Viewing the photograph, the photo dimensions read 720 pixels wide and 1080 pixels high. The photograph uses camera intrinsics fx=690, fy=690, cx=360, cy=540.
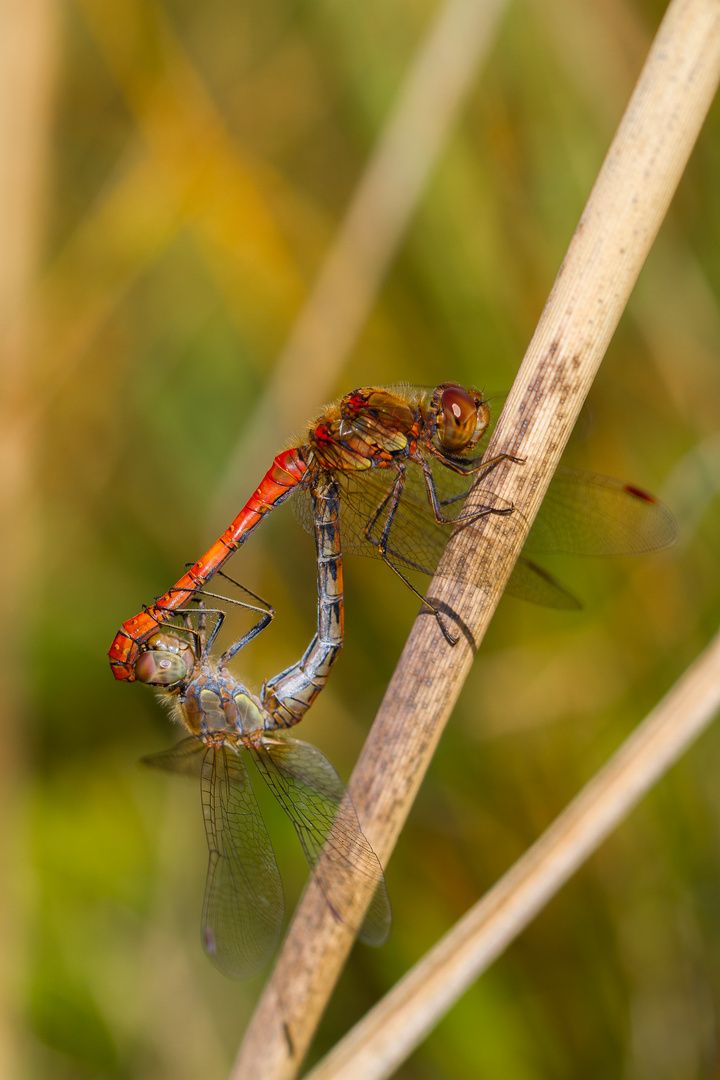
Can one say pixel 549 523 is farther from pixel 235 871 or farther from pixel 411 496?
pixel 235 871

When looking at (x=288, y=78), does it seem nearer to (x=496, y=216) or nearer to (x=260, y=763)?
(x=496, y=216)

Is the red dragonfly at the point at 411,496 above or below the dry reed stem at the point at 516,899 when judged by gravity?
above

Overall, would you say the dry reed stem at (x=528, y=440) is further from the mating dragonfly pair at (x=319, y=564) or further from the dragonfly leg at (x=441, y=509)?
the mating dragonfly pair at (x=319, y=564)

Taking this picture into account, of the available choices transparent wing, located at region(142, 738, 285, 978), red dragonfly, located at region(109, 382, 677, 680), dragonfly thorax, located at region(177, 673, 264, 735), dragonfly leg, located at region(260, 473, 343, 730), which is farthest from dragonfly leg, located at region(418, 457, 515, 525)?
transparent wing, located at region(142, 738, 285, 978)

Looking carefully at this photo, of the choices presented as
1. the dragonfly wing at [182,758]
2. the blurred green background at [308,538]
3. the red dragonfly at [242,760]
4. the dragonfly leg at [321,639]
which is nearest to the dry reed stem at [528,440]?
the red dragonfly at [242,760]

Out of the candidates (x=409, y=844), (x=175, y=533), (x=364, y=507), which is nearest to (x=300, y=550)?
(x=175, y=533)

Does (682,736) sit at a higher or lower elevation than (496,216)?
lower

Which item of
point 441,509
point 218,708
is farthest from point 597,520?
point 218,708
